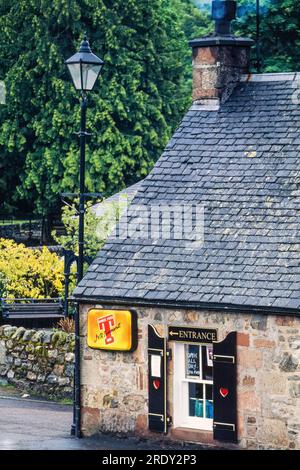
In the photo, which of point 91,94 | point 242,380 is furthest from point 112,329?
point 91,94

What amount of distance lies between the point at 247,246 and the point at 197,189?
1.82 meters

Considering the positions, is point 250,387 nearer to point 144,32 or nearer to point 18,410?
point 18,410

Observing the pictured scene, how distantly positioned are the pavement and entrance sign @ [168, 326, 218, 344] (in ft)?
5.79

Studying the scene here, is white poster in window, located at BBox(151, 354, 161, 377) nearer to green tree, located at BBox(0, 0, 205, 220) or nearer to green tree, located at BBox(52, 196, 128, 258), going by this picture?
green tree, located at BBox(52, 196, 128, 258)

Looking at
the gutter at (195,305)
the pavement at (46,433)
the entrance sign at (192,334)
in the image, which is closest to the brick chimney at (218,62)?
the gutter at (195,305)

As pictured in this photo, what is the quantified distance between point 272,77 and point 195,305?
200 inches

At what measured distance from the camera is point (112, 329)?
24.8 m

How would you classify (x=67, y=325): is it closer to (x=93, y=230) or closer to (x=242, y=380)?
(x=93, y=230)

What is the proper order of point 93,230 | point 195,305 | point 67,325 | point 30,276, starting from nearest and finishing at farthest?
point 195,305
point 67,325
point 93,230
point 30,276

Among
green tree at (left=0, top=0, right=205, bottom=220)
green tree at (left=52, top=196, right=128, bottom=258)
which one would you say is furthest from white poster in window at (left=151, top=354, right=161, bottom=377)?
green tree at (left=0, top=0, right=205, bottom=220)

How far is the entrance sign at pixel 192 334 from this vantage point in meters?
23.9

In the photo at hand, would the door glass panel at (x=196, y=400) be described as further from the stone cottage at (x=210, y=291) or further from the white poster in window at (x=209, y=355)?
the white poster in window at (x=209, y=355)

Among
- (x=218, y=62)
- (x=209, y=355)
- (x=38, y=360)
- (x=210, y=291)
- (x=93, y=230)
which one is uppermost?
(x=218, y=62)

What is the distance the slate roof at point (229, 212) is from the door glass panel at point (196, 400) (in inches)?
58.4
